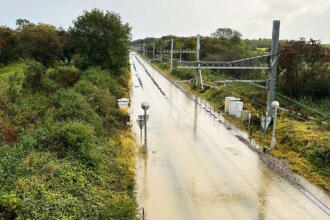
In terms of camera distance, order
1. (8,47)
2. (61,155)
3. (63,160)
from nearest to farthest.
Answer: (63,160)
(61,155)
(8,47)

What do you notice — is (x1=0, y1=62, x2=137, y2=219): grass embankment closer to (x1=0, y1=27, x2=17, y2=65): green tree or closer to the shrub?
the shrub

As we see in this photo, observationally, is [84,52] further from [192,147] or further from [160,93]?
[192,147]

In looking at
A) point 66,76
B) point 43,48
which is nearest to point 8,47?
point 43,48

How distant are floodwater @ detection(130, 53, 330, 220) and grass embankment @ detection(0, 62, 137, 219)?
1.06 meters

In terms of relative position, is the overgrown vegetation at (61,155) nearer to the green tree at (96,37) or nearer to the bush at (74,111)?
the bush at (74,111)

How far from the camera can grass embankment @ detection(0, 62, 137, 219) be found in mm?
7480

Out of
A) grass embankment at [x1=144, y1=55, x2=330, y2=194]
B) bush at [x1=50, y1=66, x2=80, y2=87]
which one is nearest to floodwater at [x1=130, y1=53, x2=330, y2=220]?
grass embankment at [x1=144, y1=55, x2=330, y2=194]

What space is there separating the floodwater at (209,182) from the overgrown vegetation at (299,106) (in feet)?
4.53

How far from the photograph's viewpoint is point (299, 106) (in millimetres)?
21781

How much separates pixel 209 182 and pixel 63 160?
563 cm

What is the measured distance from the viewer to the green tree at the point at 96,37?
28.5m

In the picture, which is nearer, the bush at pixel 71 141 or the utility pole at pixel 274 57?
the bush at pixel 71 141

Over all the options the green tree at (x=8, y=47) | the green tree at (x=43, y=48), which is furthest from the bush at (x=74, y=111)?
the green tree at (x=8, y=47)

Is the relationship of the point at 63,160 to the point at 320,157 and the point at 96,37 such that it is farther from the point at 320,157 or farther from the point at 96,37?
the point at 96,37
